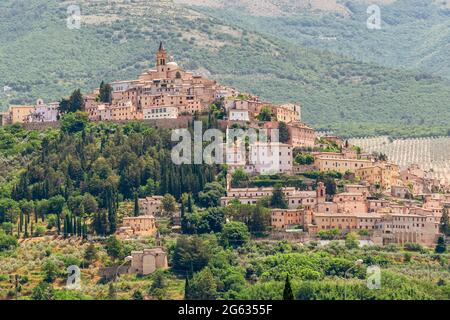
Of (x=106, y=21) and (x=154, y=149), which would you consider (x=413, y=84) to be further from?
(x=154, y=149)

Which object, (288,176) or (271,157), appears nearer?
(288,176)

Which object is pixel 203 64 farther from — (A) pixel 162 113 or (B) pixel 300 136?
(B) pixel 300 136

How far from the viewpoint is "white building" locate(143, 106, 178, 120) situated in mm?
85812

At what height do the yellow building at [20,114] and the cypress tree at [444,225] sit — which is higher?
the yellow building at [20,114]

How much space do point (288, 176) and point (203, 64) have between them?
7605cm

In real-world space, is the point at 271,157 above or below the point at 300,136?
below

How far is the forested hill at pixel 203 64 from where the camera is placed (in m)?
149

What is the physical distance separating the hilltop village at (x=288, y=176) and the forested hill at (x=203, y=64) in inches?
1974

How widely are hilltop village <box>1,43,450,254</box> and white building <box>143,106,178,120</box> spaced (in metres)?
0.05

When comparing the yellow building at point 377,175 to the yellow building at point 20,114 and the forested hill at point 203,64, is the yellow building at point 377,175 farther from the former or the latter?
the forested hill at point 203,64

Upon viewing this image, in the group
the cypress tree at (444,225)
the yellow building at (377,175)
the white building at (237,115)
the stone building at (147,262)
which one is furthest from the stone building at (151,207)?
the cypress tree at (444,225)

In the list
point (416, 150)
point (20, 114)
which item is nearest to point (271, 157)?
point (20, 114)

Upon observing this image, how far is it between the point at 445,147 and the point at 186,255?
5526 centimetres

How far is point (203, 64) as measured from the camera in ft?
507
